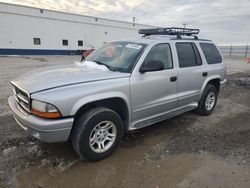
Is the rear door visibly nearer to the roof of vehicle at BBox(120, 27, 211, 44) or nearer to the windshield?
the roof of vehicle at BBox(120, 27, 211, 44)

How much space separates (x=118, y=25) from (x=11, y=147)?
31.7m

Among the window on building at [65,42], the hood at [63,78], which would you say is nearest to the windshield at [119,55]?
the hood at [63,78]

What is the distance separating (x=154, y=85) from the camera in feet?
12.4

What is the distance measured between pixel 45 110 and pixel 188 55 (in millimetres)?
3138

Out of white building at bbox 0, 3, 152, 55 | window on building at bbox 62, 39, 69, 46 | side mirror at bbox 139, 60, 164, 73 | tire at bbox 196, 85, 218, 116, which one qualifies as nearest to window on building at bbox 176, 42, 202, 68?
tire at bbox 196, 85, 218, 116

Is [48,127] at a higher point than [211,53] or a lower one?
lower

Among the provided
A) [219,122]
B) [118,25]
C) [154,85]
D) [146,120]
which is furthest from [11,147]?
[118,25]

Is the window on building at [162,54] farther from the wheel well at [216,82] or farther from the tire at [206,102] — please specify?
the wheel well at [216,82]

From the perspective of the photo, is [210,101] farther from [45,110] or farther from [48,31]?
[48,31]

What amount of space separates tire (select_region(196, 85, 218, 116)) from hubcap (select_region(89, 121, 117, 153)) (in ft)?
8.69

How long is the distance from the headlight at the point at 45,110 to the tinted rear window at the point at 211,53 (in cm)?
371

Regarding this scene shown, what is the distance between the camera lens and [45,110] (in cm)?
270

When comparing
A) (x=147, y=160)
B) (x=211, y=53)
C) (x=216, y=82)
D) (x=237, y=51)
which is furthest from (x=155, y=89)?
(x=237, y=51)

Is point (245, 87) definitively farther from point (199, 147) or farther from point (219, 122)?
point (199, 147)
